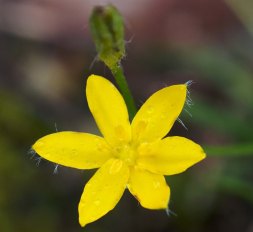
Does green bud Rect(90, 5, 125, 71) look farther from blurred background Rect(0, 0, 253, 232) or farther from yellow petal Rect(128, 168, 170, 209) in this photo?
blurred background Rect(0, 0, 253, 232)

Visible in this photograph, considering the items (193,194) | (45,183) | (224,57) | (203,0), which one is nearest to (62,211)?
(45,183)

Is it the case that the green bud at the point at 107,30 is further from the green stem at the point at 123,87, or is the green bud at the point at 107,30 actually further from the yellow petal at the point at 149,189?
the yellow petal at the point at 149,189

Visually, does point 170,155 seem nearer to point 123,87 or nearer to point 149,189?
point 149,189

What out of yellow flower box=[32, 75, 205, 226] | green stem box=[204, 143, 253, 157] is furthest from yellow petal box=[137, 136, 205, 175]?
green stem box=[204, 143, 253, 157]

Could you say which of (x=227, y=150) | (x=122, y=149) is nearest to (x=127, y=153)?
(x=122, y=149)

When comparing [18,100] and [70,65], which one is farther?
[70,65]

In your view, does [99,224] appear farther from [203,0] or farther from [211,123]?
[203,0]
